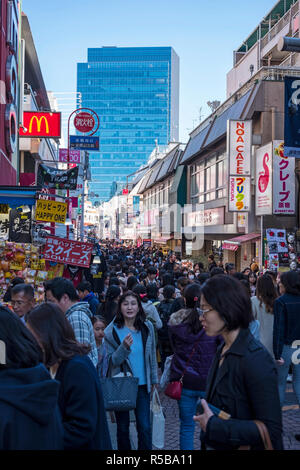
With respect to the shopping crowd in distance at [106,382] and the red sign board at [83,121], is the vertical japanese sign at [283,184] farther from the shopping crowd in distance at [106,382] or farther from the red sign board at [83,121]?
the shopping crowd in distance at [106,382]

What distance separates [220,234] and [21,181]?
11.8 m

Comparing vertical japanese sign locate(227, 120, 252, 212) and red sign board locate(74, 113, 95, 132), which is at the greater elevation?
red sign board locate(74, 113, 95, 132)

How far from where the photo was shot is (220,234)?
89.1ft

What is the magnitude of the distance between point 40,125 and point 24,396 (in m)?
19.3

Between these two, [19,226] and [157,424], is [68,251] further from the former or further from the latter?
[157,424]

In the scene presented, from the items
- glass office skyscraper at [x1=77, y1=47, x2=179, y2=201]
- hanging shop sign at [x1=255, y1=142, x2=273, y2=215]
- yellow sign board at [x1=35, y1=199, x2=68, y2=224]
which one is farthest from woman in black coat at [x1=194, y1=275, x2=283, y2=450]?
glass office skyscraper at [x1=77, y1=47, x2=179, y2=201]

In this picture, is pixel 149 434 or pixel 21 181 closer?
pixel 149 434

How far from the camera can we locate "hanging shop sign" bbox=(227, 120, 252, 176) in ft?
67.2

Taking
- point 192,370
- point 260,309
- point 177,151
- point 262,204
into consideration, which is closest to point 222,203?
point 262,204

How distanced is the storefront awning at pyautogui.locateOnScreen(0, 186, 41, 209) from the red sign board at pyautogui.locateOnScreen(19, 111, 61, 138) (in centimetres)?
950

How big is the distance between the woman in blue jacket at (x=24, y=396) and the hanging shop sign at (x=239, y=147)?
19131 mm

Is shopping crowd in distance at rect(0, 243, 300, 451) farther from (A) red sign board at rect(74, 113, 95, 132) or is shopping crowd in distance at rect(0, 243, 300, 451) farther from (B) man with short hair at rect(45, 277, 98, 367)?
(A) red sign board at rect(74, 113, 95, 132)

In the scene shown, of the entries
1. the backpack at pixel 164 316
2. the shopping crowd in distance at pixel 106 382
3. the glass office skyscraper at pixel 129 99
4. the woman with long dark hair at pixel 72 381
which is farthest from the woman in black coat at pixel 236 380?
the glass office skyscraper at pixel 129 99
